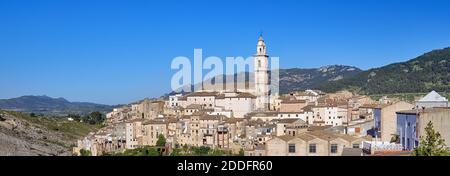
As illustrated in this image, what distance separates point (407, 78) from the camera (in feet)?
257

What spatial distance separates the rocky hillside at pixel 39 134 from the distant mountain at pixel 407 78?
3998cm

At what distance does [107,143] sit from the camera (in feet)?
115

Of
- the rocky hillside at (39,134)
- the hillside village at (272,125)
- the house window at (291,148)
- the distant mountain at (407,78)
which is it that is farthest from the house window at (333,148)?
the distant mountain at (407,78)

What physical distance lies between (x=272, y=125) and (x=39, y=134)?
23402 mm

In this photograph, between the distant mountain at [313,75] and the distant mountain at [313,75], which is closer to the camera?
the distant mountain at [313,75]

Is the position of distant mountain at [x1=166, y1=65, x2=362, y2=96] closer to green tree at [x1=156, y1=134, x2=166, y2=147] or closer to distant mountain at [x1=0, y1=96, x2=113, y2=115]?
distant mountain at [x1=0, y1=96, x2=113, y2=115]

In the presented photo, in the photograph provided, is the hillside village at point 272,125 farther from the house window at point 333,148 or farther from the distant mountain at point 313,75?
the distant mountain at point 313,75

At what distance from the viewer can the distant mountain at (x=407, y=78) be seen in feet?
236
